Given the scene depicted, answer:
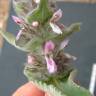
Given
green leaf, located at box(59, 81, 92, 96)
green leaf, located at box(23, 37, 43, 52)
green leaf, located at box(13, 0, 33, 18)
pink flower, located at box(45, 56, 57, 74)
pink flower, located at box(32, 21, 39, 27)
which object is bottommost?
green leaf, located at box(59, 81, 92, 96)

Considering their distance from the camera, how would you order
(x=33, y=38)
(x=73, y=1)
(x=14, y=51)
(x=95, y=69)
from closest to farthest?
(x=33, y=38) → (x=95, y=69) → (x=14, y=51) → (x=73, y=1)

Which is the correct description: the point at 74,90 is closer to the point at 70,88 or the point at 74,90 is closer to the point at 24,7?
the point at 70,88

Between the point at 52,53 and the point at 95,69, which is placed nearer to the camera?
the point at 52,53

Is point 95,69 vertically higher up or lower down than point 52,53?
lower down

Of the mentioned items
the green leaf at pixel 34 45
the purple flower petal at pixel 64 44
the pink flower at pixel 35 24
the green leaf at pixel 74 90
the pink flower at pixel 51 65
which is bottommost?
Result: the green leaf at pixel 74 90

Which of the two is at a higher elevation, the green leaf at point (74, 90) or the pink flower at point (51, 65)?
the pink flower at point (51, 65)

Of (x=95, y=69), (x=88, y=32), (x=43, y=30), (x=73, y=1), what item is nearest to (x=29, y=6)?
(x=43, y=30)

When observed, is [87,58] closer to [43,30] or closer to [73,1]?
[73,1]
